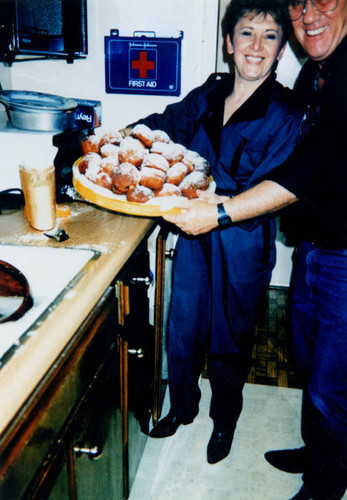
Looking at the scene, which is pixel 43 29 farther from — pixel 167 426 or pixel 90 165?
pixel 167 426

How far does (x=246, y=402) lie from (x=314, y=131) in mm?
1366

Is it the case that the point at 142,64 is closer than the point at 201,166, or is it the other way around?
the point at 201,166

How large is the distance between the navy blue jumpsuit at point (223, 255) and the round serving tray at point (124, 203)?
11.7 inches

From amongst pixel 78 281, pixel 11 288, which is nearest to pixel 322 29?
pixel 78 281

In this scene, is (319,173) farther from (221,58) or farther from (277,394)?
(221,58)

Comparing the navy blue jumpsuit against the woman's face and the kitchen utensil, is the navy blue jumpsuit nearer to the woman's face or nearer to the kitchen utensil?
the woman's face

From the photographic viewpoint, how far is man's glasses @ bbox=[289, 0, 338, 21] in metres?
1.18

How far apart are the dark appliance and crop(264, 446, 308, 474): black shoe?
198 centimetres

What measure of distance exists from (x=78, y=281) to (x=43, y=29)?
4.60 feet

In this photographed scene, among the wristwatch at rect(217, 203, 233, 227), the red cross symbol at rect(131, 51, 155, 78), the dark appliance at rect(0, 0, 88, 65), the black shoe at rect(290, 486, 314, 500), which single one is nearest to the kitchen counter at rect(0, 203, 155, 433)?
the wristwatch at rect(217, 203, 233, 227)

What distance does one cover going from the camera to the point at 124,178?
121 centimetres

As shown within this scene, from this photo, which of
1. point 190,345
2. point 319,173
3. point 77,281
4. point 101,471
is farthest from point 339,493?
point 77,281

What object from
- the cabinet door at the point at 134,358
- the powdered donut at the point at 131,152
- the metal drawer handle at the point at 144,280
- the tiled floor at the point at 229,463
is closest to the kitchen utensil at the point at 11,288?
the cabinet door at the point at 134,358

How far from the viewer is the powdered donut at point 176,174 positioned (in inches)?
51.6
